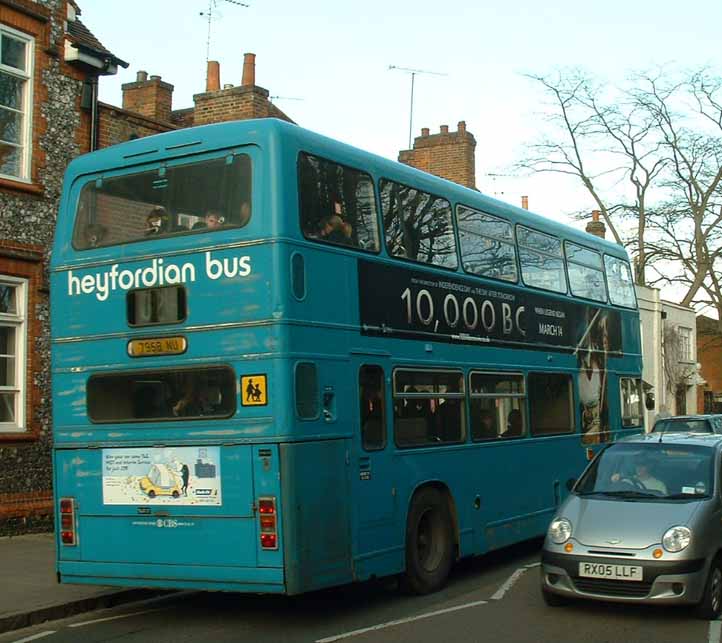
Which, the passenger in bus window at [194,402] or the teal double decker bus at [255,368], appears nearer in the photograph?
the teal double decker bus at [255,368]

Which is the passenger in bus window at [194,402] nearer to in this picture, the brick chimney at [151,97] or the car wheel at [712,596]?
the car wheel at [712,596]

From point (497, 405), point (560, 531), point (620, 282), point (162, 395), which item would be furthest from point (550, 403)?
point (162, 395)

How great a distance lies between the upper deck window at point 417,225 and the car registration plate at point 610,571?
361 centimetres

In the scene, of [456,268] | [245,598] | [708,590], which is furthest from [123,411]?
[708,590]

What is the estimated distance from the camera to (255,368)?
892 centimetres

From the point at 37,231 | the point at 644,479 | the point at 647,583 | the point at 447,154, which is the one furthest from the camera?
the point at 447,154

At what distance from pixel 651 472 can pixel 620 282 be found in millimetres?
7176

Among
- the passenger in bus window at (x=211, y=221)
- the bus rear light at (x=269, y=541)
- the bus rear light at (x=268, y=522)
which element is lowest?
the bus rear light at (x=269, y=541)

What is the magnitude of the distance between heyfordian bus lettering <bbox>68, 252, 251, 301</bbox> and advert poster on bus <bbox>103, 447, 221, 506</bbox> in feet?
4.87

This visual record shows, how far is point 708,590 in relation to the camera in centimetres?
904

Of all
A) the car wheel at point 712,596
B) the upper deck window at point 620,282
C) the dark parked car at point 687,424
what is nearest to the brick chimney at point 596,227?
the dark parked car at point 687,424

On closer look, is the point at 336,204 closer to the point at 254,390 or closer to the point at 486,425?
the point at 254,390

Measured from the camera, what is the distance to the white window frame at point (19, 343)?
15320 mm

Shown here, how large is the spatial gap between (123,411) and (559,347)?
6846 millimetres
